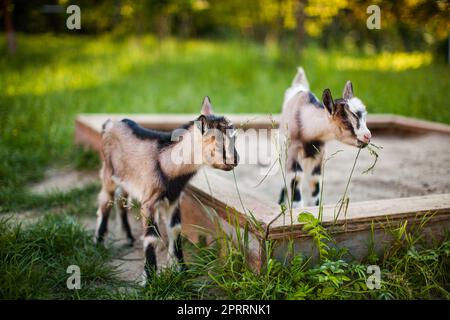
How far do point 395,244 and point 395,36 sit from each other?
1393 cm

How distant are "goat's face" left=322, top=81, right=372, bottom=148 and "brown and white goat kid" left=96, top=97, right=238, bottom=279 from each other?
0.73m

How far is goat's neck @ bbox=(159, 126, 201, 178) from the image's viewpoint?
301cm

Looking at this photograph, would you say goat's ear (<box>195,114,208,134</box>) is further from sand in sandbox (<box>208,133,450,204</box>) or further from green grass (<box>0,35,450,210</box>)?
green grass (<box>0,35,450,210</box>)

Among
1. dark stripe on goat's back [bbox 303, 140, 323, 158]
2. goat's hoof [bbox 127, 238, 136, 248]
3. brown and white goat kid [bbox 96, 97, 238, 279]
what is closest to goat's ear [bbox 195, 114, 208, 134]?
brown and white goat kid [bbox 96, 97, 238, 279]

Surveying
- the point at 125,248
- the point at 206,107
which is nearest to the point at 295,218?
the point at 206,107

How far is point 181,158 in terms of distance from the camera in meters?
3.05

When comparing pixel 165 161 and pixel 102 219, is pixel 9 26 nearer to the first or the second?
pixel 102 219

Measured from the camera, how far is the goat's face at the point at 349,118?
301 centimetres

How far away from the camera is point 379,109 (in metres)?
7.20

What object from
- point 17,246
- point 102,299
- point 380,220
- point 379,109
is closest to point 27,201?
point 17,246

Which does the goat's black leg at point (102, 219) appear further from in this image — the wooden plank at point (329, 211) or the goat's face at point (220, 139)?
the goat's face at point (220, 139)
